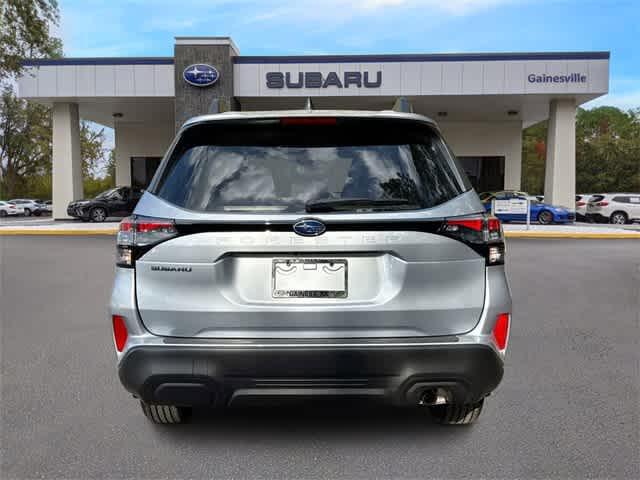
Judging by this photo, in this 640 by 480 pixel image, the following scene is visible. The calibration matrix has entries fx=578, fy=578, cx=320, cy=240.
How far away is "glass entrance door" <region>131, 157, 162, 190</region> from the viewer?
29891 millimetres

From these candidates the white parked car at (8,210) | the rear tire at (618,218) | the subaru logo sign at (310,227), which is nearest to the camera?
the subaru logo sign at (310,227)

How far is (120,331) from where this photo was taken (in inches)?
115

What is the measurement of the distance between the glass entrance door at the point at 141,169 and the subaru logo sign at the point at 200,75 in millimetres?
9208

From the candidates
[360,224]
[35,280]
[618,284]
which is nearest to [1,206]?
[35,280]

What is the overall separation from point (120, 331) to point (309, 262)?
1031 millimetres

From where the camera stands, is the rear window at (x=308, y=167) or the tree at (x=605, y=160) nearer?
the rear window at (x=308, y=167)

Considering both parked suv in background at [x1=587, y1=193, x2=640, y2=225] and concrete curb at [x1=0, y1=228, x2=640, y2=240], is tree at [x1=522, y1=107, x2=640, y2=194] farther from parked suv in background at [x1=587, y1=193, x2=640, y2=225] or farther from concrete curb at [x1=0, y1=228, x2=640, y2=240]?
concrete curb at [x1=0, y1=228, x2=640, y2=240]

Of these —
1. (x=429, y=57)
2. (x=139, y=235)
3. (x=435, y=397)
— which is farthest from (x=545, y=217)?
(x=139, y=235)

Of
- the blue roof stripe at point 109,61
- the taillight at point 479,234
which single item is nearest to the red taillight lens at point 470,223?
the taillight at point 479,234

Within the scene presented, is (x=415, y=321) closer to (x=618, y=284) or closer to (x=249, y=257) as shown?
(x=249, y=257)

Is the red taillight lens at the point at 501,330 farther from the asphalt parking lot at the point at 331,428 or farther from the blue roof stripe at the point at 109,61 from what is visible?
the blue roof stripe at the point at 109,61

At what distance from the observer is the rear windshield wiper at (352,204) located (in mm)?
2781

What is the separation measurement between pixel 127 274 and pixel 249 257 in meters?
0.64

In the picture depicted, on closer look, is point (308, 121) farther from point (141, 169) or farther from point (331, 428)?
point (141, 169)
